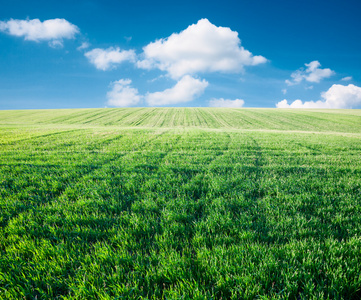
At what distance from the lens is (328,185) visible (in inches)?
190

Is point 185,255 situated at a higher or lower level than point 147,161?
lower

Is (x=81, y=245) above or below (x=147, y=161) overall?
below

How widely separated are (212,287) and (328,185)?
4709 mm

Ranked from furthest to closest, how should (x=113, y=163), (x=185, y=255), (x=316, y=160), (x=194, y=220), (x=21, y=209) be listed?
(x=316, y=160) < (x=113, y=163) < (x=21, y=209) < (x=194, y=220) < (x=185, y=255)

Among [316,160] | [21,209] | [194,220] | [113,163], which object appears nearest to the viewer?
[194,220]

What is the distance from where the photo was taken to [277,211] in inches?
135

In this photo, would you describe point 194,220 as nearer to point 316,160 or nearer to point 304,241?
point 304,241

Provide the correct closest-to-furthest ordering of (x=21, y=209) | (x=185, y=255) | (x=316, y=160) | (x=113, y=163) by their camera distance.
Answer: (x=185, y=255), (x=21, y=209), (x=113, y=163), (x=316, y=160)

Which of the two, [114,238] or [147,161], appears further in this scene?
[147,161]

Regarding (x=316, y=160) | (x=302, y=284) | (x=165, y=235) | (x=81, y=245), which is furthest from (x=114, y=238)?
(x=316, y=160)

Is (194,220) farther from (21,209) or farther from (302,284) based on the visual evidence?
(21,209)

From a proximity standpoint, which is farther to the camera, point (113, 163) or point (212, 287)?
point (113, 163)

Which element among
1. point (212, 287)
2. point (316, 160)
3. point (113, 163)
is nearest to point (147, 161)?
point (113, 163)

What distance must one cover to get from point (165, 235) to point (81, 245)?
4.11ft
